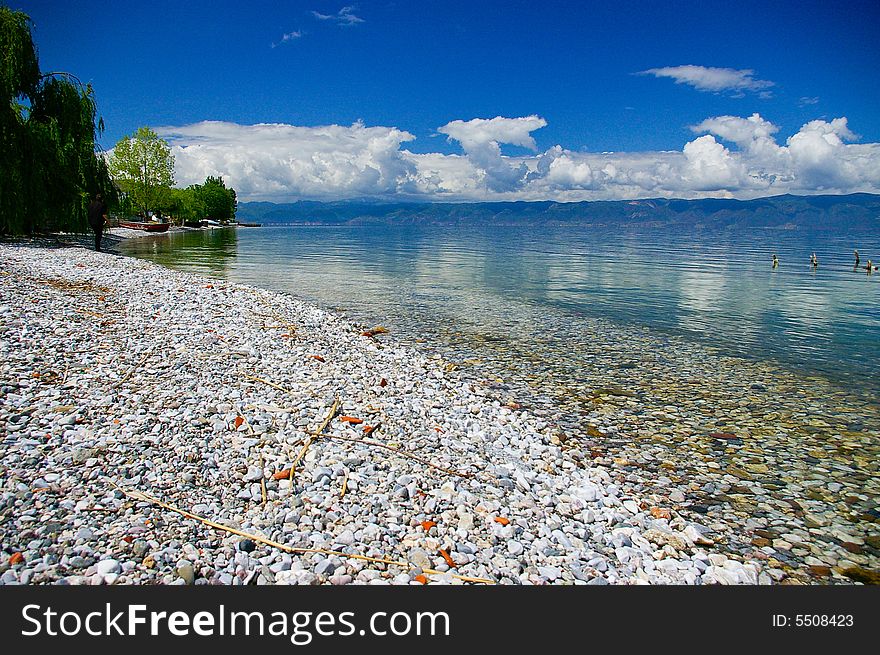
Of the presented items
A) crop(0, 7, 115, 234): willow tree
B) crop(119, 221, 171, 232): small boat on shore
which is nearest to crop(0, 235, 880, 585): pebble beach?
crop(0, 7, 115, 234): willow tree

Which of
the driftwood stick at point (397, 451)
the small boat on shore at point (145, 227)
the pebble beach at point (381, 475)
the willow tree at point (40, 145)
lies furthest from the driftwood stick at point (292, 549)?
the small boat on shore at point (145, 227)

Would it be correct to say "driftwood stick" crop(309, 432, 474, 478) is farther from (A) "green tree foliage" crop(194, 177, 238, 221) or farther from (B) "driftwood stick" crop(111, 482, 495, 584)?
(A) "green tree foliage" crop(194, 177, 238, 221)

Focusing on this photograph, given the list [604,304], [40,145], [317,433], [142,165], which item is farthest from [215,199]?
[317,433]

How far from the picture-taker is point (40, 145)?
33.9m

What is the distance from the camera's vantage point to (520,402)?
39.0 ft

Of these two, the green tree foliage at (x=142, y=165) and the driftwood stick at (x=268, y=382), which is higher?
the green tree foliage at (x=142, y=165)

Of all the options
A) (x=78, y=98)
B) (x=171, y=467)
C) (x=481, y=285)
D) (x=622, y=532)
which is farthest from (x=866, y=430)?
(x=78, y=98)

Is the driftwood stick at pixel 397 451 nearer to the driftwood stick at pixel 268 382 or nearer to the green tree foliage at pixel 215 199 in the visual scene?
the driftwood stick at pixel 268 382

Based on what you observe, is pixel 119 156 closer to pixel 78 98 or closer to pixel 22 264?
pixel 78 98

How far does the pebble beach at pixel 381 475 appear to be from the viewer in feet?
17.6

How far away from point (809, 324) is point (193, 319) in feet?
81.1

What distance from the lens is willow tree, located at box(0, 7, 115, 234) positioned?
105 feet

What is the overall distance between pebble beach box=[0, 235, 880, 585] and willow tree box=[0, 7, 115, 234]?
26.1 metres

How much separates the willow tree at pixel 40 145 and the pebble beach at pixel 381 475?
26.1 meters
